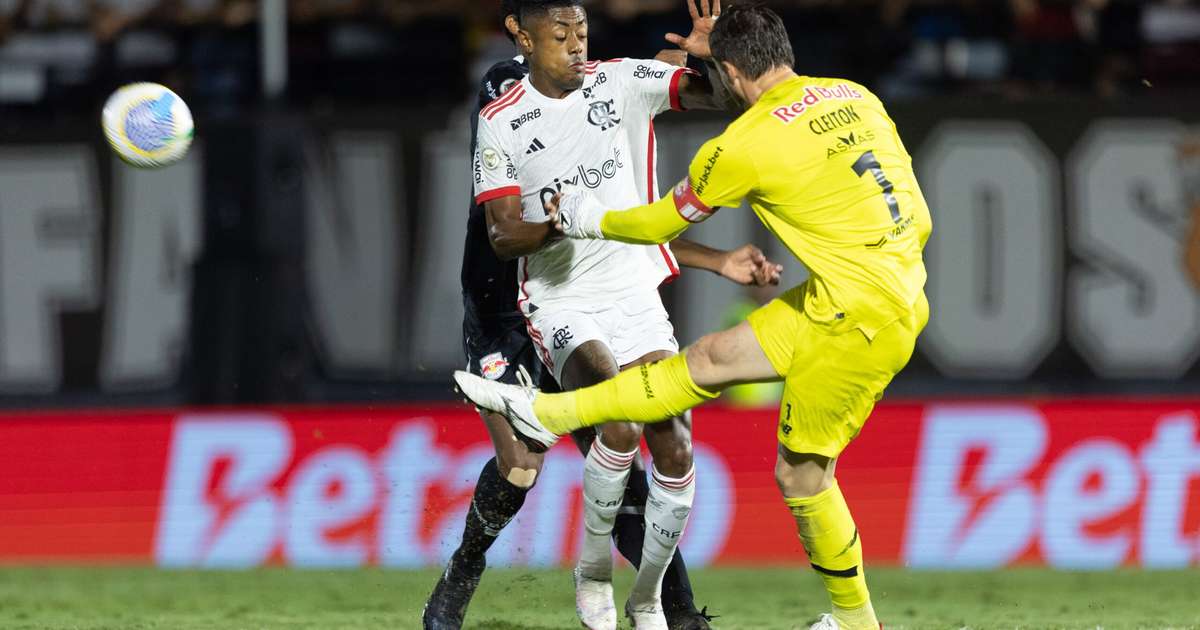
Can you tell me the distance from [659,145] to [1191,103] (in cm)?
338

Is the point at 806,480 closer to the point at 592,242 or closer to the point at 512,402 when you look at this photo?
the point at 512,402

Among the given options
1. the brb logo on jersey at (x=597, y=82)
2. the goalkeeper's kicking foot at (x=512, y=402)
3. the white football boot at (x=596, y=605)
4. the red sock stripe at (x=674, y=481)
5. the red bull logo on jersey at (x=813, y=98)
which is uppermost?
the red bull logo on jersey at (x=813, y=98)

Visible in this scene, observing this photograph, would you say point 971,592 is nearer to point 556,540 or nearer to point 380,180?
point 556,540

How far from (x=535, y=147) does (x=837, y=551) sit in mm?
1977

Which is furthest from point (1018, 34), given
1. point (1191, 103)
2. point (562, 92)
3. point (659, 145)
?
point (562, 92)

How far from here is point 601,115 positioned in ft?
22.9

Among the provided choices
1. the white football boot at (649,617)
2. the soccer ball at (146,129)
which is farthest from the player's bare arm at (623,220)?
the soccer ball at (146,129)

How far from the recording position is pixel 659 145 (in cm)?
1123

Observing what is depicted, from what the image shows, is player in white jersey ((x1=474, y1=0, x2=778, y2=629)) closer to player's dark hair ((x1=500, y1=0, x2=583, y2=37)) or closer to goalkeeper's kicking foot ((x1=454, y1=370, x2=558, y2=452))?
player's dark hair ((x1=500, y1=0, x2=583, y2=37))

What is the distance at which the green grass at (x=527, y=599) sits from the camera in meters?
7.92

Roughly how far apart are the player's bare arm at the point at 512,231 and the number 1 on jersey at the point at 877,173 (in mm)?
1201

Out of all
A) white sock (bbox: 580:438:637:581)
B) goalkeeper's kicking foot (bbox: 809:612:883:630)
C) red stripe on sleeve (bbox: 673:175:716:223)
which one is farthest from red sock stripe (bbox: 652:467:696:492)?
red stripe on sleeve (bbox: 673:175:716:223)

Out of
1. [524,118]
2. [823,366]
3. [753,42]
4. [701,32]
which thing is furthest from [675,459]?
[701,32]

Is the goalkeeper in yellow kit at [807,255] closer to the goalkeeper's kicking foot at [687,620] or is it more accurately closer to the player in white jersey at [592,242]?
the player in white jersey at [592,242]
